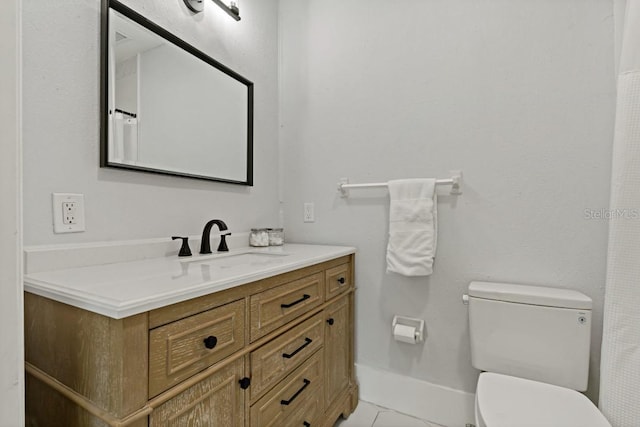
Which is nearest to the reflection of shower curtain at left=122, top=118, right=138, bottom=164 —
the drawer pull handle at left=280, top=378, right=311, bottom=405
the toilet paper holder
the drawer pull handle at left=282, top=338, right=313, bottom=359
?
the drawer pull handle at left=282, top=338, right=313, bottom=359

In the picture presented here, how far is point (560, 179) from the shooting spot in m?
1.32

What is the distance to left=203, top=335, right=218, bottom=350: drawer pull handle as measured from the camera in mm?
762

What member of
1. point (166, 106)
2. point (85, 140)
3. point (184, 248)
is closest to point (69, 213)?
point (85, 140)

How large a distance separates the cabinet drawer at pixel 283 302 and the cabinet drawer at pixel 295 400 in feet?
0.71

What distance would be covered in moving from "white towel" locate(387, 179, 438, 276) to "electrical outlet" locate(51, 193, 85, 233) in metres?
1.29

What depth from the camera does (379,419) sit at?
5.12 ft

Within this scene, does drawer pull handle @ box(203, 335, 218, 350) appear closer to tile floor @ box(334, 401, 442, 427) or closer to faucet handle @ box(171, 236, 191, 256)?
faucet handle @ box(171, 236, 191, 256)

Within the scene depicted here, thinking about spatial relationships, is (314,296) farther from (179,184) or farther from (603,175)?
(603,175)

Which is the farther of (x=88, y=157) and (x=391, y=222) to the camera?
(x=391, y=222)

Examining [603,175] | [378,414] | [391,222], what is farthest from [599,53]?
[378,414]

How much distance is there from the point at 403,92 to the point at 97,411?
68.0 inches

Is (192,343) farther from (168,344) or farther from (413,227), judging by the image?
(413,227)

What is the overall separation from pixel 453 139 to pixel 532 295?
788mm

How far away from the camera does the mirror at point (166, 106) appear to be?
3.55 ft
